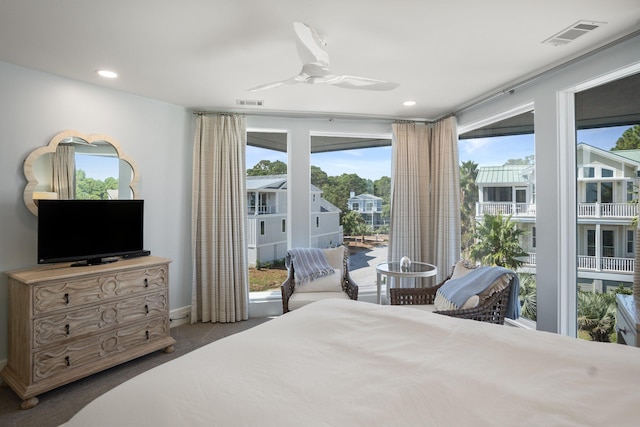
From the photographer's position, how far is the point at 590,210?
8.70ft

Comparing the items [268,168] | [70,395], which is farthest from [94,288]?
[268,168]

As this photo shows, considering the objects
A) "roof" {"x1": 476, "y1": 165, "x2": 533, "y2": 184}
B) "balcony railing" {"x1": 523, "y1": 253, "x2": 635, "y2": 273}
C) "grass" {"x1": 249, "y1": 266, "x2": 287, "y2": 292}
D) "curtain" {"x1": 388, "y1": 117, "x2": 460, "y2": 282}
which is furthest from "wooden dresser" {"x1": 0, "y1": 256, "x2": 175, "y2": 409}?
"balcony railing" {"x1": 523, "y1": 253, "x2": 635, "y2": 273}

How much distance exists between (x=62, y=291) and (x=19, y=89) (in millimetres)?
1728

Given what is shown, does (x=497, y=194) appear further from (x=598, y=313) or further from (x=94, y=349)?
(x=94, y=349)

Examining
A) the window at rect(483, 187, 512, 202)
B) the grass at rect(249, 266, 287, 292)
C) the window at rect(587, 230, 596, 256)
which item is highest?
the window at rect(483, 187, 512, 202)

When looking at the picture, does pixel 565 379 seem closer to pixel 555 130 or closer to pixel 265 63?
pixel 555 130

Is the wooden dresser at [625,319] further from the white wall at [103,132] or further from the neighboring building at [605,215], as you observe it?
the white wall at [103,132]

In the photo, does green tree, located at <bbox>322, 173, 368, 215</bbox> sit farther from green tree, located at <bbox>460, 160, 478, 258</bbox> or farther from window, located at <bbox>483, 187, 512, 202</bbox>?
window, located at <bbox>483, 187, 512, 202</bbox>

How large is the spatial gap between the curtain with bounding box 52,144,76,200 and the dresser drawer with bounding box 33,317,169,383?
128cm

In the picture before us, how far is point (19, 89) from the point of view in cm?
268

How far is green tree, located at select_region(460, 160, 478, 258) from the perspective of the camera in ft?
12.8

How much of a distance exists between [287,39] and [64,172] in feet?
7.64

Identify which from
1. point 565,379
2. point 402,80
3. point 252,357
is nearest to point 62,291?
point 252,357

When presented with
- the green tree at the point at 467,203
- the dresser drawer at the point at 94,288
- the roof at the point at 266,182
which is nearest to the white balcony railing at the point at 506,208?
the green tree at the point at 467,203
